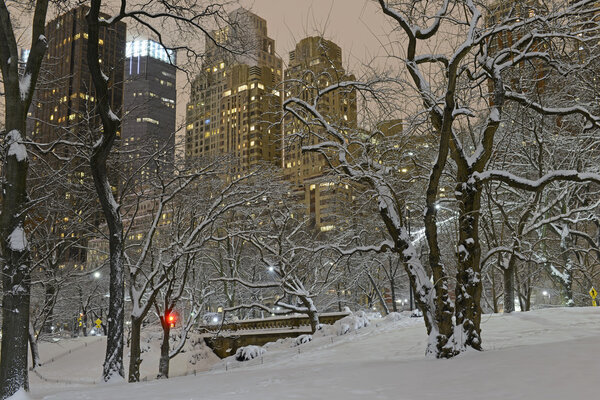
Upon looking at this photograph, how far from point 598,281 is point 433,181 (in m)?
31.4

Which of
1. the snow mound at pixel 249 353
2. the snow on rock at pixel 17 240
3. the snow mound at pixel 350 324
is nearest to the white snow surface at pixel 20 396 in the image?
the snow on rock at pixel 17 240

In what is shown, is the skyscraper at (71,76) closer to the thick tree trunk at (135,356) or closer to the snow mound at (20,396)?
the thick tree trunk at (135,356)

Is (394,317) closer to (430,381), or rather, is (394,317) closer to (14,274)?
(430,381)

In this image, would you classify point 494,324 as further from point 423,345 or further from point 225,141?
point 225,141

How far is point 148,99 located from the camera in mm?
13945

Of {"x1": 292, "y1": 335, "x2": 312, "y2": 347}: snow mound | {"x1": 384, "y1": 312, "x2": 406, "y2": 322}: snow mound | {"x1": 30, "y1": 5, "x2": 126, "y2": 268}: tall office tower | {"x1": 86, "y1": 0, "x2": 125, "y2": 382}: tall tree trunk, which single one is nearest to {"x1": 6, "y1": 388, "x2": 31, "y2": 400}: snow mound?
{"x1": 86, "y1": 0, "x2": 125, "y2": 382}: tall tree trunk

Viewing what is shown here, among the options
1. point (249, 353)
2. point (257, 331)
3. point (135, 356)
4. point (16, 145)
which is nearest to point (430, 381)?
point (16, 145)

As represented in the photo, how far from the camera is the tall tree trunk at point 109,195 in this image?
1044 cm

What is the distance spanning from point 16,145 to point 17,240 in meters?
1.68

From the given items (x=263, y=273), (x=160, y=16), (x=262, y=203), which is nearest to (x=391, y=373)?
(x=160, y=16)

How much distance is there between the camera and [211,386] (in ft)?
25.9

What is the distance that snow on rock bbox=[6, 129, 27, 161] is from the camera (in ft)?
27.9

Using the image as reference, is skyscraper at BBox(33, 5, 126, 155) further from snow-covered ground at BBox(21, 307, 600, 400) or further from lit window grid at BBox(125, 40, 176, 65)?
snow-covered ground at BBox(21, 307, 600, 400)

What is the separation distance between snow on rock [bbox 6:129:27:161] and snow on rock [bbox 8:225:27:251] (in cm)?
126
